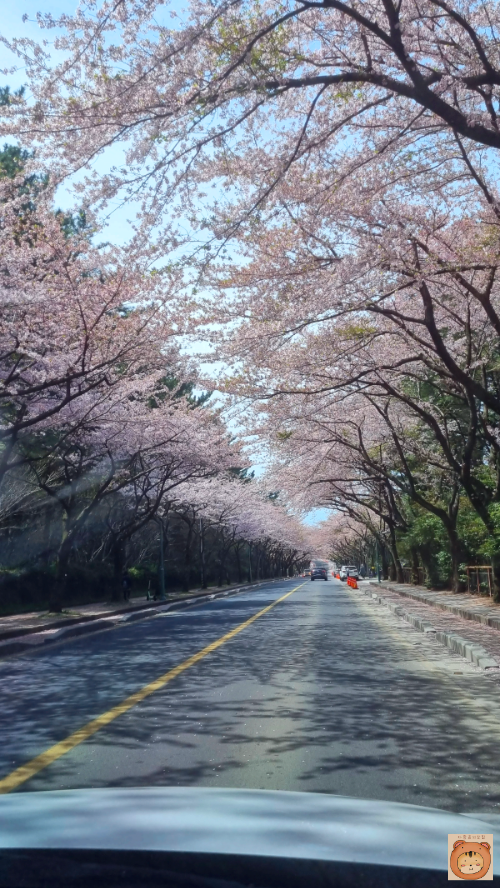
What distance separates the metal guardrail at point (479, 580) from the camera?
98.1 ft

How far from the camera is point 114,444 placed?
3050cm

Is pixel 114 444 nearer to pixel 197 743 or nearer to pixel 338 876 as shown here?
pixel 197 743

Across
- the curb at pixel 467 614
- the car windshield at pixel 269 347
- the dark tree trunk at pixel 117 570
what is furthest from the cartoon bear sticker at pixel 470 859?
the dark tree trunk at pixel 117 570

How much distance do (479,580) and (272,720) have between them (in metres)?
24.4

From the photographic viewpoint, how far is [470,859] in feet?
9.06

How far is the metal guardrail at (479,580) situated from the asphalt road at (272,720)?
14.5 m

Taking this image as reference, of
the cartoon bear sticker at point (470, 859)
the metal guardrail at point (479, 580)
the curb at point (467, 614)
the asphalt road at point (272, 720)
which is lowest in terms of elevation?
the asphalt road at point (272, 720)

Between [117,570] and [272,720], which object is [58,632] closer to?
[272,720]

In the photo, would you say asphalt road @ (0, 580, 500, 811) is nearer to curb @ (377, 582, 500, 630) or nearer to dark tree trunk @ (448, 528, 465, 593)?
curb @ (377, 582, 500, 630)

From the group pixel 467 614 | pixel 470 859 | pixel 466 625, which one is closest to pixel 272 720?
pixel 470 859

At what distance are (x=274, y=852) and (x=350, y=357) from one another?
1955 cm

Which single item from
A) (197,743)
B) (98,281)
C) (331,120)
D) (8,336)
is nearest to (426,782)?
(197,743)

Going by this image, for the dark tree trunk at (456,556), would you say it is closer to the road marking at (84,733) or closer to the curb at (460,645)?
the curb at (460,645)

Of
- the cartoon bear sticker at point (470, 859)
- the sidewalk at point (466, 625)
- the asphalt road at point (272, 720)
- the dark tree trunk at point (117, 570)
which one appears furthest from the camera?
the dark tree trunk at point (117, 570)
